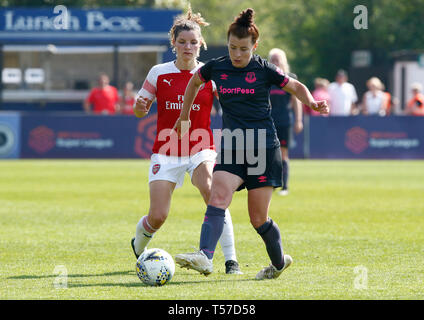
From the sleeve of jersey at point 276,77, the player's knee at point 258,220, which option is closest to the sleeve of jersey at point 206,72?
the sleeve of jersey at point 276,77

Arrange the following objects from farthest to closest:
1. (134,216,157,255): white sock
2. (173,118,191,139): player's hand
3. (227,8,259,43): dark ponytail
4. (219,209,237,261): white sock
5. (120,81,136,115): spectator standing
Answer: (120,81,136,115): spectator standing
(134,216,157,255): white sock
(219,209,237,261): white sock
(173,118,191,139): player's hand
(227,8,259,43): dark ponytail

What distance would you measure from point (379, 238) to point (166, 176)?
3058 millimetres

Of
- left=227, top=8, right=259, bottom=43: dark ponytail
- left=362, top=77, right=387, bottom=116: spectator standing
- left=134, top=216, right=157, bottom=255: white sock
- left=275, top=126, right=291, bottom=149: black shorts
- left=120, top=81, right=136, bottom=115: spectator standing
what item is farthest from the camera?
left=120, top=81, right=136, bottom=115: spectator standing

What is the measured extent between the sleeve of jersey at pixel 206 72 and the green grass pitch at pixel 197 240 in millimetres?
1548

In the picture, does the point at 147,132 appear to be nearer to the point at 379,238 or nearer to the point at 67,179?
the point at 67,179

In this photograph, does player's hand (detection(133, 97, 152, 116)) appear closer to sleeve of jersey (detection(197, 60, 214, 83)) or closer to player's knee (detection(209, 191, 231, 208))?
sleeve of jersey (detection(197, 60, 214, 83))

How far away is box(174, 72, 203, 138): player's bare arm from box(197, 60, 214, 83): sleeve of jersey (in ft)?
0.14

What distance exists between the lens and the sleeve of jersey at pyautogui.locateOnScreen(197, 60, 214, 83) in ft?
22.3

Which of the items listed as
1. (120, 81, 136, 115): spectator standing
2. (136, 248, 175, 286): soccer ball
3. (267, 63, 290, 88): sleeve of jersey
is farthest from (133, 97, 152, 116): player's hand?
(120, 81, 136, 115): spectator standing

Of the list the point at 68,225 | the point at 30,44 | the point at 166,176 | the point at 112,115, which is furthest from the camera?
the point at 30,44

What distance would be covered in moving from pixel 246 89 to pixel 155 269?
4.91 feet

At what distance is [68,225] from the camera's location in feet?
35.1

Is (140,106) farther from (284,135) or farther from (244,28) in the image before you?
(284,135)
